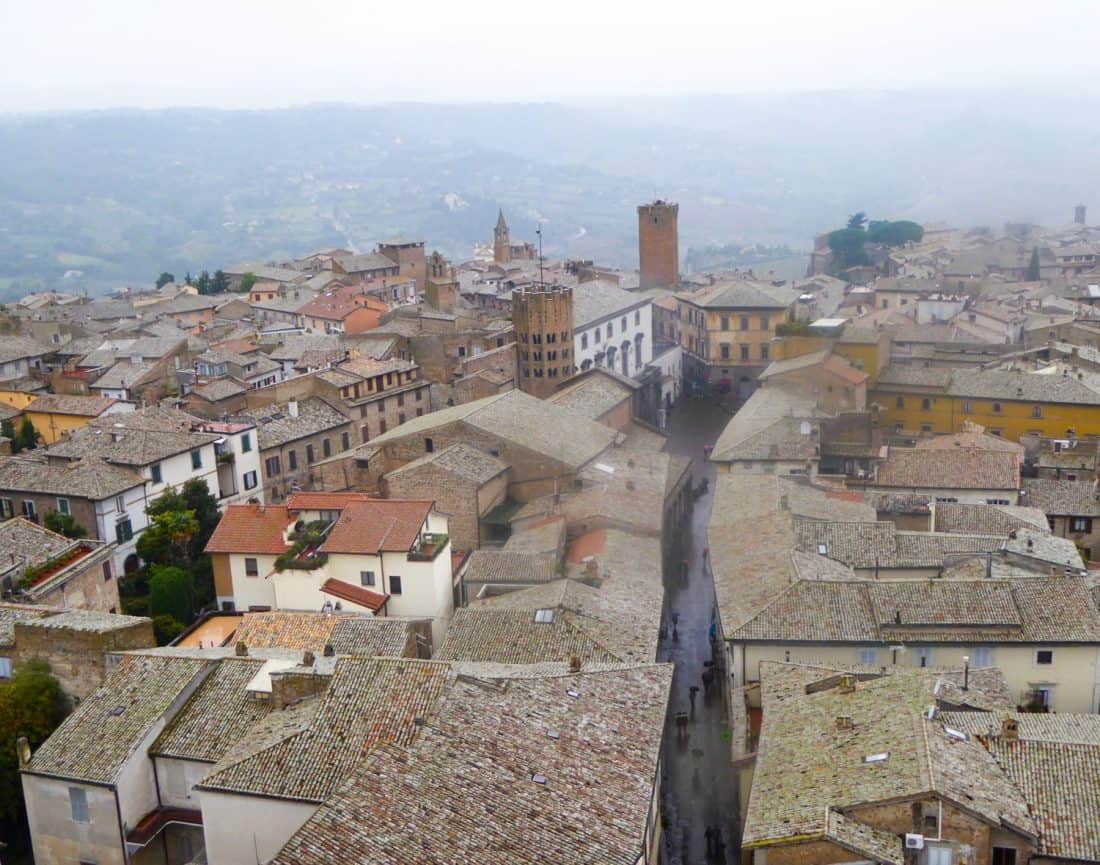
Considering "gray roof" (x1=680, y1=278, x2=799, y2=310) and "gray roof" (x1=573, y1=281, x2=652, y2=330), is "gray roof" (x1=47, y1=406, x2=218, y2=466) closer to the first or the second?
"gray roof" (x1=573, y1=281, x2=652, y2=330)

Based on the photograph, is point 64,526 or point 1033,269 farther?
point 1033,269

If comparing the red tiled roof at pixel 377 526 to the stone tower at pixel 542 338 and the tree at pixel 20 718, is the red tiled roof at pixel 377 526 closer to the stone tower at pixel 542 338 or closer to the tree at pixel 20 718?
the tree at pixel 20 718

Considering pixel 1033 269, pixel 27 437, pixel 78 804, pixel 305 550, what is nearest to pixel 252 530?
pixel 305 550

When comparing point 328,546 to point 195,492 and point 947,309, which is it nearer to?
point 195,492

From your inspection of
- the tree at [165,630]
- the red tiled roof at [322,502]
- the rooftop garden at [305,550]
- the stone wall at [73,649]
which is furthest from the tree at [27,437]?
the stone wall at [73,649]

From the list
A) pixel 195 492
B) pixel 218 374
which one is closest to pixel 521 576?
pixel 195 492

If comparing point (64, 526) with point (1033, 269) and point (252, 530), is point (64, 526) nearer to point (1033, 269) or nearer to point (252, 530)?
point (252, 530)

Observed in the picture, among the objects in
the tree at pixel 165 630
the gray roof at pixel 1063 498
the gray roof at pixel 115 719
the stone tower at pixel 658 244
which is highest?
the stone tower at pixel 658 244
